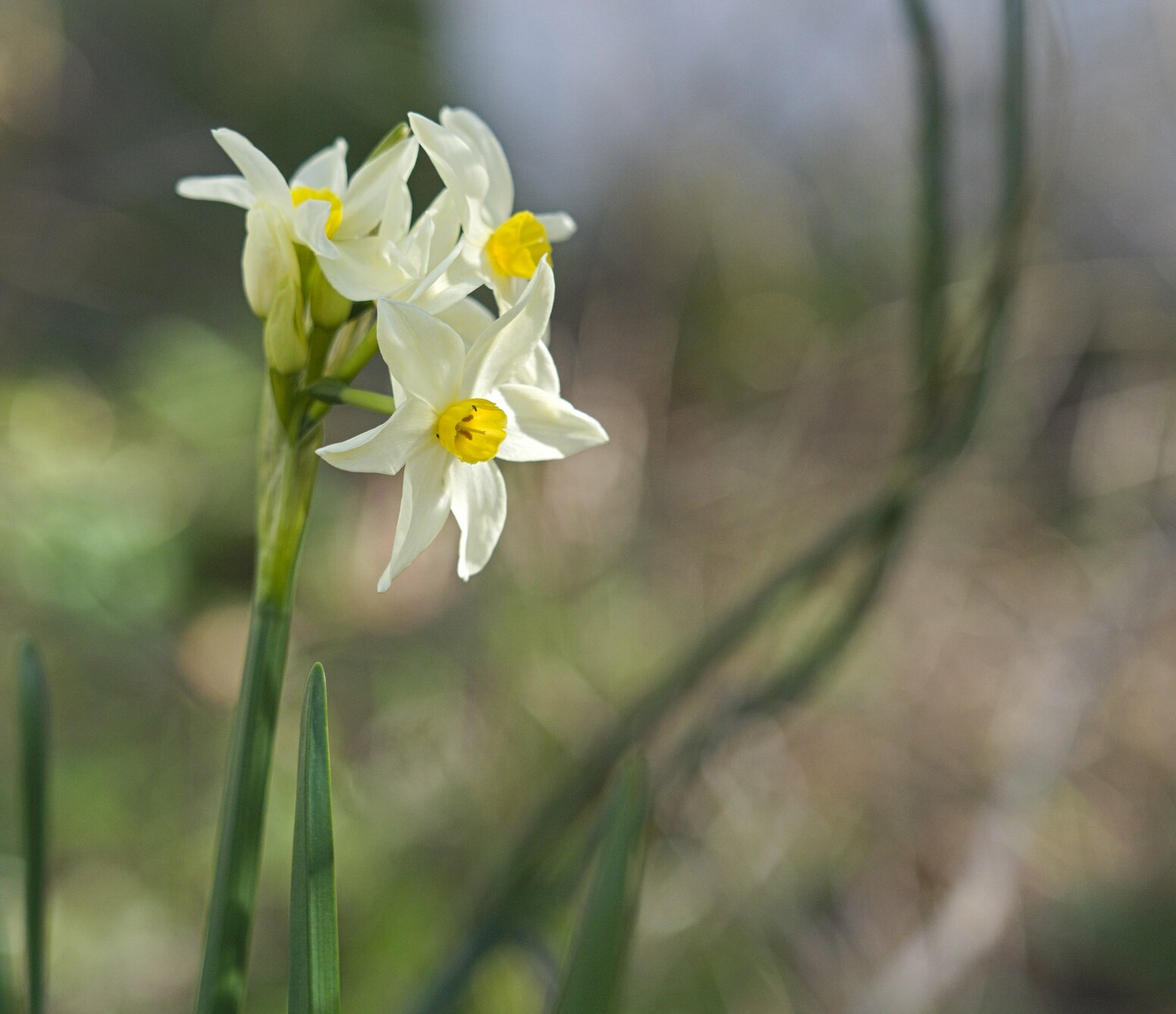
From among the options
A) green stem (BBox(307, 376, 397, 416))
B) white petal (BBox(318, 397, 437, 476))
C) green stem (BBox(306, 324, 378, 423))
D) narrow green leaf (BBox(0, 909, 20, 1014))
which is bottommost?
narrow green leaf (BBox(0, 909, 20, 1014))

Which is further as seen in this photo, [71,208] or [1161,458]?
[71,208]

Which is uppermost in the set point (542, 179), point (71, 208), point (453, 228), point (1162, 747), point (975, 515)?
point (542, 179)

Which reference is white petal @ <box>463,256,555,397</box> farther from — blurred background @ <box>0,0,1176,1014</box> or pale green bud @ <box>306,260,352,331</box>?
blurred background @ <box>0,0,1176,1014</box>

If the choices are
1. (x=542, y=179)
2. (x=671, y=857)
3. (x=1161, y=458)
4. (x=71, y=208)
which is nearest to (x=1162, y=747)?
(x=1161, y=458)

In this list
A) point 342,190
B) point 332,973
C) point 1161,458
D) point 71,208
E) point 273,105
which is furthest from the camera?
point 273,105

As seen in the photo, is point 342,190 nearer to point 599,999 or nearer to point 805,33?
point 599,999

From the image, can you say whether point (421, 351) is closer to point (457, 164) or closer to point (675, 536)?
point (457, 164)

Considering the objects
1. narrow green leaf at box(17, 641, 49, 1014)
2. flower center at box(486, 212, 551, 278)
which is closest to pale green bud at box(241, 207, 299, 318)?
flower center at box(486, 212, 551, 278)
